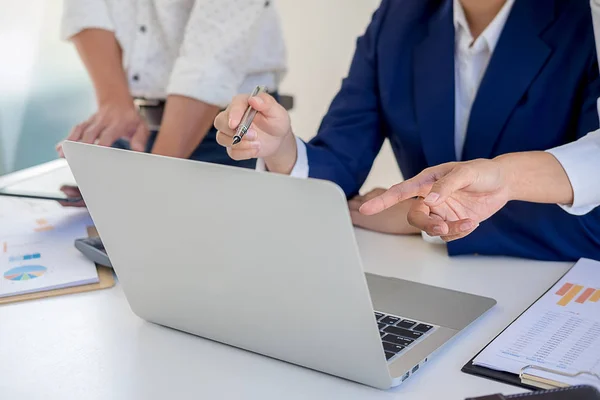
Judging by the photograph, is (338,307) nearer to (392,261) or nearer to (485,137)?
(392,261)

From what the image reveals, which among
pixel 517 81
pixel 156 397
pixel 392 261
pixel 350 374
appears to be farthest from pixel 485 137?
pixel 156 397

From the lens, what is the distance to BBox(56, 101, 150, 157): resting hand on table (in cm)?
148

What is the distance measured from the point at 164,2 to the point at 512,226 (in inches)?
33.2

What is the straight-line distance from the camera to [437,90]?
129 centimetres

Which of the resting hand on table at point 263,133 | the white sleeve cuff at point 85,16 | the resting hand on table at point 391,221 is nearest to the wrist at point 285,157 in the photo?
the resting hand on table at point 263,133

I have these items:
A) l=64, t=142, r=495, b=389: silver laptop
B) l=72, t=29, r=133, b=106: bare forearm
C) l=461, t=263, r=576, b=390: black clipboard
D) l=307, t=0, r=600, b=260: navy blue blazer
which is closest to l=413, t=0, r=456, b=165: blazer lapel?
l=307, t=0, r=600, b=260: navy blue blazer

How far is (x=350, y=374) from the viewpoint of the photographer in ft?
2.49

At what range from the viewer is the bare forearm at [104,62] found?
1625 mm

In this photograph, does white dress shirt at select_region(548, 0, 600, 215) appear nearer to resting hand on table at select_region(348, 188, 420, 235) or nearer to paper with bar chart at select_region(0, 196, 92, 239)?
A: resting hand on table at select_region(348, 188, 420, 235)

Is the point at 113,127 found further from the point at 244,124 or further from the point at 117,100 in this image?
the point at 244,124

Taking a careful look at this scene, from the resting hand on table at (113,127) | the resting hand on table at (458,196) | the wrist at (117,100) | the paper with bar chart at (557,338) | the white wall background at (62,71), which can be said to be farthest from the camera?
the white wall background at (62,71)

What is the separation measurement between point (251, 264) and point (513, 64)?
674 millimetres

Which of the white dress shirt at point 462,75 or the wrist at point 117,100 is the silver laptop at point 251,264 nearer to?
the white dress shirt at point 462,75

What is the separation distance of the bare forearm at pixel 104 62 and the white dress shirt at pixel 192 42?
2 cm
